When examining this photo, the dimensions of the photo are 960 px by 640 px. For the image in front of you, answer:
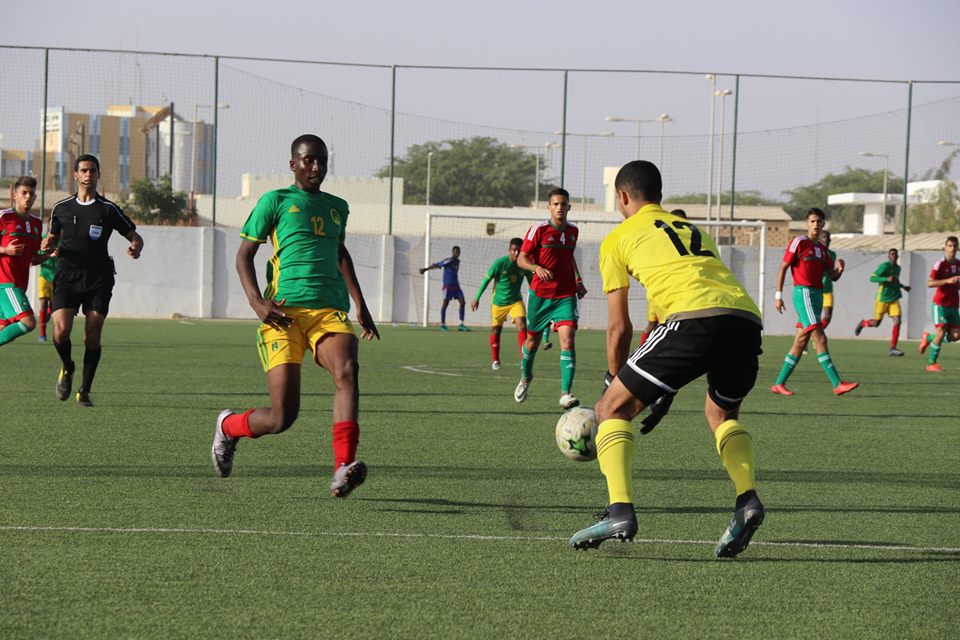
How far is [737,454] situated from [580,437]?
35.2 inches

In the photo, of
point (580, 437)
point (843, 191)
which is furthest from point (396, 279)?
point (843, 191)

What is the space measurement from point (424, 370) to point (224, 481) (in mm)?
9860

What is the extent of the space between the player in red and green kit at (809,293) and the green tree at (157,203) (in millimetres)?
32922

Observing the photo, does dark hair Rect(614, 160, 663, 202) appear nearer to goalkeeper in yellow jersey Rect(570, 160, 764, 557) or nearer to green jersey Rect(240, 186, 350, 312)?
goalkeeper in yellow jersey Rect(570, 160, 764, 557)

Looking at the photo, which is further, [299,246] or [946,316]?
[946,316]

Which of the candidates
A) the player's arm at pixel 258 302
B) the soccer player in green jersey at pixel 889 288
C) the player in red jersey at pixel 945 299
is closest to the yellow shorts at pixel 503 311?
the player in red jersey at pixel 945 299

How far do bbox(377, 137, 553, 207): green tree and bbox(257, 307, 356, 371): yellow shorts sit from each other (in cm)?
2742

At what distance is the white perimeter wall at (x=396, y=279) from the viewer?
32.3 meters

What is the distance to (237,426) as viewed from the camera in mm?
7004

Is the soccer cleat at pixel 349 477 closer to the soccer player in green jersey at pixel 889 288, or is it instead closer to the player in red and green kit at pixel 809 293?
the player in red and green kit at pixel 809 293

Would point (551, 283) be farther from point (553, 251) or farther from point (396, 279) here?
point (396, 279)

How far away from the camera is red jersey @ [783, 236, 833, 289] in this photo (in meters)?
14.6

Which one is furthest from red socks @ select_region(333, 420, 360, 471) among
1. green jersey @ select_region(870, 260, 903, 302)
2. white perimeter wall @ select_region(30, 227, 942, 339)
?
white perimeter wall @ select_region(30, 227, 942, 339)

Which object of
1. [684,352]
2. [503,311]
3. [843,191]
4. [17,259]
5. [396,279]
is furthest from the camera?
[843,191]
